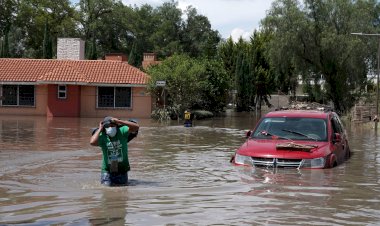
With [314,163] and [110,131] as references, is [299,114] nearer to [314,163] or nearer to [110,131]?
[314,163]

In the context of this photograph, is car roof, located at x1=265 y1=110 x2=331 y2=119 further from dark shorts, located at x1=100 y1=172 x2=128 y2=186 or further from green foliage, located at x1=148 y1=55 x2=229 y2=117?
green foliage, located at x1=148 y1=55 x2=229 y2=117

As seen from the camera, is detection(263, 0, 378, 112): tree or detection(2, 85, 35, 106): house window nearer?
detection(2, 85, 35, 106): house window

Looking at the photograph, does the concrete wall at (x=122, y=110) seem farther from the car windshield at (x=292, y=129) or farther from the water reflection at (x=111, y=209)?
the water reflection at (x=111, y=209)

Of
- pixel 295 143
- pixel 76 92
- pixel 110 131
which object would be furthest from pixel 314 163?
pixel 76 92

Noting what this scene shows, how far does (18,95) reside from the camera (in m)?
40.8

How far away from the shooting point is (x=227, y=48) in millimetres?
68000

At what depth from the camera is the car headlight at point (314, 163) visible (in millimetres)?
11555

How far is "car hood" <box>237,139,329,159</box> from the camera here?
1163 cm

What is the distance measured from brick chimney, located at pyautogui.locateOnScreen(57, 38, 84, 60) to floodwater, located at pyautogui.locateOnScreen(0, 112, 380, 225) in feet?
99.8

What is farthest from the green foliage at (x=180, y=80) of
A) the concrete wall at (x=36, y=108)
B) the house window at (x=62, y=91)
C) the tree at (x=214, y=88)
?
the concrete wall at (x=36, y=108)

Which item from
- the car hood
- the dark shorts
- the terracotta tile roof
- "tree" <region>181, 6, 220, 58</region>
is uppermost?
"tree" <region>181, 6, 220, 58</region>

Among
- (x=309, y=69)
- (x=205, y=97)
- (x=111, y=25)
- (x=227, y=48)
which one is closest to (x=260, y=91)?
(x=227, y=48)

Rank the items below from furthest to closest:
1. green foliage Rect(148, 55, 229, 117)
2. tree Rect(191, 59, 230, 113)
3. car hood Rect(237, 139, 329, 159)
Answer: tree Rect(191, 59, 230, 113) → green foliage Rect(148, 55, 229, 117) → car hood Rect(237, 139, 329, 159)

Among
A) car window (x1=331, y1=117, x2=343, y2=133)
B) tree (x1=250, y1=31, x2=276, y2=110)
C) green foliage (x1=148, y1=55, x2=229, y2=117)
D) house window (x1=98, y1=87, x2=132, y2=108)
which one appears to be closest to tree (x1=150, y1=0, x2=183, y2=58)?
tree (x1=250, y1=31, x2=276, y2=110)
